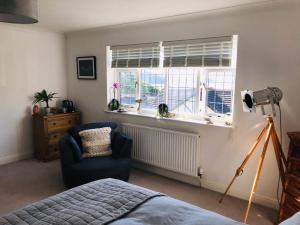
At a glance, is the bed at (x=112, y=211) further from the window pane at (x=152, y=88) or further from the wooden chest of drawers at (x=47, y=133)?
the wooden chest of drawers at (x=47, y=133)

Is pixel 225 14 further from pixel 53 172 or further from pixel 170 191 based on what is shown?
pixel 53 172

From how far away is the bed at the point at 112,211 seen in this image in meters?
1.45

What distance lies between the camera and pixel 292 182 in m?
2.31

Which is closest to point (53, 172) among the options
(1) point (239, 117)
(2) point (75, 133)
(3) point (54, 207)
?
(2) point (75, 133)

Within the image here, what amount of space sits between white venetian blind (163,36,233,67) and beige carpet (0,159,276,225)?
5.44 ft

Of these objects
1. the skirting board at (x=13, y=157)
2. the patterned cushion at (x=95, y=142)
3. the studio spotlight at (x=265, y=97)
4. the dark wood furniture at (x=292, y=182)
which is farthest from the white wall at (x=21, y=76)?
the dark wood furniture at (x=292, y=182)

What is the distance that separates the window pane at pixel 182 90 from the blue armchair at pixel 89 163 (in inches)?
35.5

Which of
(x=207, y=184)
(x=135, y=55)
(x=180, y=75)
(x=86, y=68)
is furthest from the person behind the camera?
(x=86, y=68)

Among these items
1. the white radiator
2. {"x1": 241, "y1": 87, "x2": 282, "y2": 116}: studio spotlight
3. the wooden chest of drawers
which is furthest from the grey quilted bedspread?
the wooden chest of drawers

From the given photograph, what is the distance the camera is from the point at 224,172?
3174 millimetres

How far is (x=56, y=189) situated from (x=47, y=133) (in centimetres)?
131

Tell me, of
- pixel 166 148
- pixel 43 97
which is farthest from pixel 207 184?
pixel 43 97

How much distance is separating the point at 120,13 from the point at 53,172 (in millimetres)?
2551

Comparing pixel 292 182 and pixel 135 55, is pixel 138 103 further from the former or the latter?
pixel 292 182
